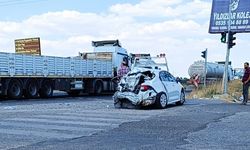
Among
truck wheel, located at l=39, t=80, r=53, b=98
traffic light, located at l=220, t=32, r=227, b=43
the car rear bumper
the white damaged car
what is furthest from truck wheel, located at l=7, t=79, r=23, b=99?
traffic light, located at l=220, t=32, r=227, b=43

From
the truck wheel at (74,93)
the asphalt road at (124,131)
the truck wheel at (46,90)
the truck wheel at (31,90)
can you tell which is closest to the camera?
the asphalt road at (124,131)

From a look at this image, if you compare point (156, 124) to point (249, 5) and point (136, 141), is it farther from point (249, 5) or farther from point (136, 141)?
point (249, 5)

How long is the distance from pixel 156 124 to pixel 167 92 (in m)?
6.48

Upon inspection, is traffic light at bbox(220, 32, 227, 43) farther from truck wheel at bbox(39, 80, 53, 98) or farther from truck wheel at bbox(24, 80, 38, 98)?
truck wheel at bbox(24, 80, 38, 98)

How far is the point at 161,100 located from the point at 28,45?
27.1m

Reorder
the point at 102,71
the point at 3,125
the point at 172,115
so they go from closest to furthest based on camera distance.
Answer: the point at 3,125 → the point at 172,115 → the point at 102,71

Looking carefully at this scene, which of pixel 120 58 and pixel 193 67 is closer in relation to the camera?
pixel 120 58

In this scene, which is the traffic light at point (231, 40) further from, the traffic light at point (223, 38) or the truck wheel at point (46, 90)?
the truck wheel at point (46, 90)

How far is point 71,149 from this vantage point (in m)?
9.30

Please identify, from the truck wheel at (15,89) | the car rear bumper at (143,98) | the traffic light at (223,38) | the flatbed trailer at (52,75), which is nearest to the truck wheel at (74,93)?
the flatbed trailer at (52,75)

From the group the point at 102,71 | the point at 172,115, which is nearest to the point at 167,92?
the point at 172,115

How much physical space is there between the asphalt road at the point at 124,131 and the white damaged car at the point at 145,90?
7.51 ft

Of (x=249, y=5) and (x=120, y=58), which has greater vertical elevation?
(x=249, y=5)

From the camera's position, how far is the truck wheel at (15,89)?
2583 centimetres
